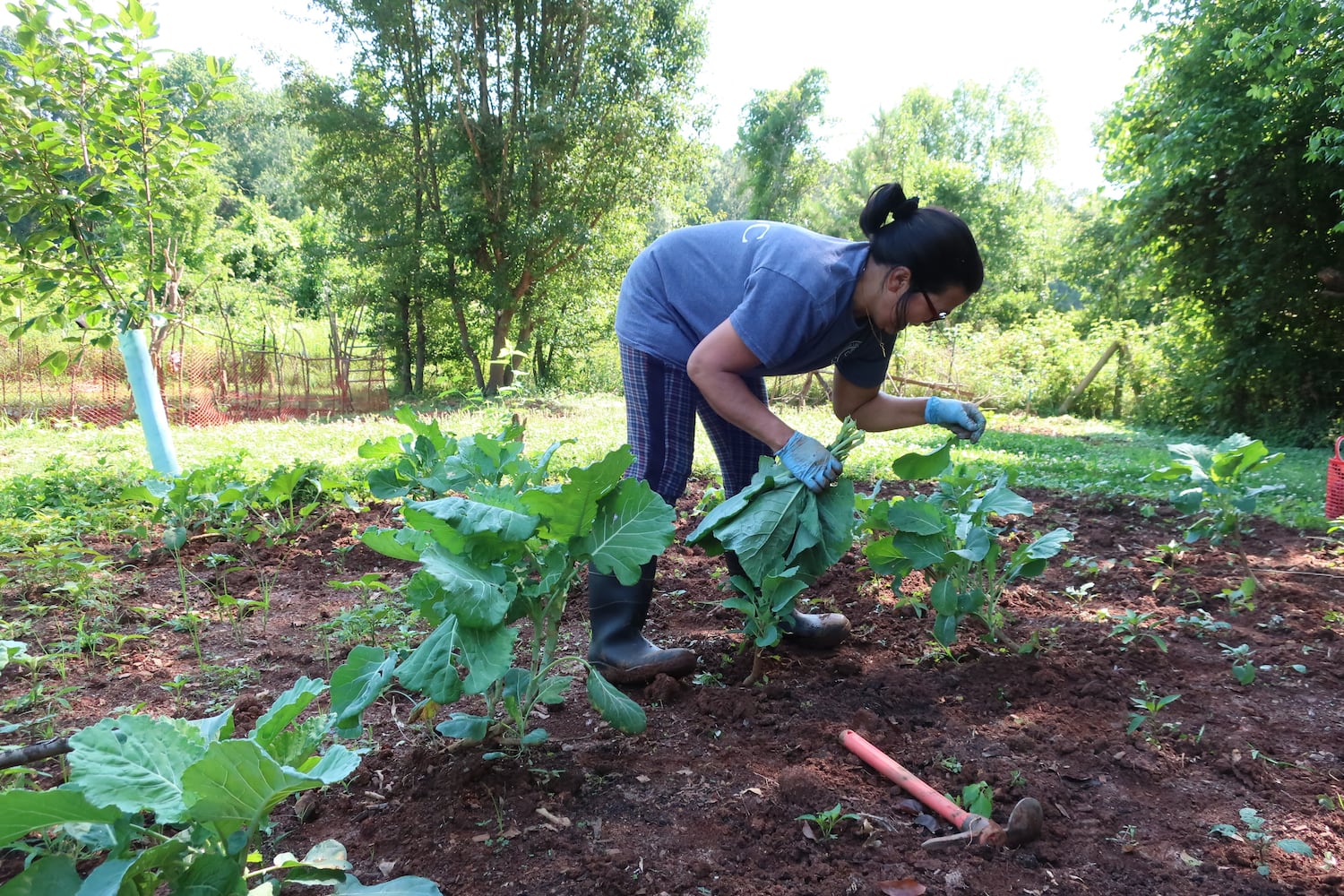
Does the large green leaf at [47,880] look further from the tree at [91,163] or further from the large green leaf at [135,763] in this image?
the tree at [91,163]

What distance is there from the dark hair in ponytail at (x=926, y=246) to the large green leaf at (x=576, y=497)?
912 mm

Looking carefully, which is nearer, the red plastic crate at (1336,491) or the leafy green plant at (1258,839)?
the leafy green plant at (1258,839)

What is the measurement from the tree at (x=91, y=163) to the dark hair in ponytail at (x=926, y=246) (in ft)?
9.65

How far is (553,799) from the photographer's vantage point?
1.57m

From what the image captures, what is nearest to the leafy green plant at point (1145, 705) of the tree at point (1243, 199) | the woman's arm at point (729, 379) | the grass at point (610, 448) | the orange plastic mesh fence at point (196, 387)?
the woman's arm at point (729, 379)

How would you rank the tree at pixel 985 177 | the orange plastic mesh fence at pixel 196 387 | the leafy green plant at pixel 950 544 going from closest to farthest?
the leafy green plant at pixel 950 544, the orange plastic mesh fence at pixel 196 387, the tree at pixel 985 177

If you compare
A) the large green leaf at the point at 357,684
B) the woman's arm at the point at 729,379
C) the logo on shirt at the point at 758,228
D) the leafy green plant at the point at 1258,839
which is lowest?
the leafy green plant at the point at 1258,839

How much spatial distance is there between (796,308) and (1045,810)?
1251 mm

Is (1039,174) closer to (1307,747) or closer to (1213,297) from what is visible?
(1213,297)

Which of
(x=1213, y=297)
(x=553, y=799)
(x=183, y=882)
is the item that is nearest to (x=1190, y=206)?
(x=1213, y=297)

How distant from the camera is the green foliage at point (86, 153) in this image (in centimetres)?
295

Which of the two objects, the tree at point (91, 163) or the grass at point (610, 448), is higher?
the tree at point (91, 163)

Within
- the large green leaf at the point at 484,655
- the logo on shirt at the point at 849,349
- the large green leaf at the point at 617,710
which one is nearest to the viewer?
the large green leaf at the point at 484,655

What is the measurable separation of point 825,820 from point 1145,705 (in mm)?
1000
